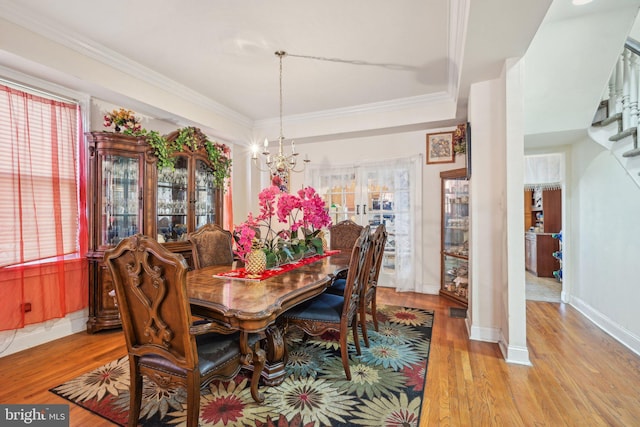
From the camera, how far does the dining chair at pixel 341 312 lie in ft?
6.53

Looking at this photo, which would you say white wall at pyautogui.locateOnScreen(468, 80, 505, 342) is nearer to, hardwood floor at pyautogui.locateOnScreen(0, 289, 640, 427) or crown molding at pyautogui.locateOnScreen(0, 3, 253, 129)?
hardwood floor at pyautogui.locateOnScreen(0, 289, 640, 427)

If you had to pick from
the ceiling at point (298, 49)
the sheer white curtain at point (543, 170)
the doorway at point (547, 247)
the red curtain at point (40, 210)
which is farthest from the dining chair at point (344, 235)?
the doorway at point (547, 247)

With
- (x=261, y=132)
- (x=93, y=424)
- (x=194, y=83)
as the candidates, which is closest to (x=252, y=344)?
(x=93, y=424)

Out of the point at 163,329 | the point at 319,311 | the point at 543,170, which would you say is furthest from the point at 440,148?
the point at 163,329

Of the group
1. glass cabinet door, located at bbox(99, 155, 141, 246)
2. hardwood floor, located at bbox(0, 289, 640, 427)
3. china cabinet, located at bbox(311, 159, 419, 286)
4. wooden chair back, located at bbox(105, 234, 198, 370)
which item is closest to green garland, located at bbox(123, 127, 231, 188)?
glass cabinet door, located at bbox(99, 155, 141, 246)

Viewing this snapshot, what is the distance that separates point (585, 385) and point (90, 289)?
420 cm

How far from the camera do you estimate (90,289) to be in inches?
115

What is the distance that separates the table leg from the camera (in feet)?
6.35

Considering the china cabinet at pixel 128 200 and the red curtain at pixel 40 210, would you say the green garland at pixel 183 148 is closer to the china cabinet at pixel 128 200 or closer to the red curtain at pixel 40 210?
the china cabinet at pixel 128 200

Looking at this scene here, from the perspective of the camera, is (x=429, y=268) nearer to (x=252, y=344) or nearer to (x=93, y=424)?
(x=252, y=344)

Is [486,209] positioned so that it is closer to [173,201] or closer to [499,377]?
[499,377]

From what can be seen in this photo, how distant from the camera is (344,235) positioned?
3746mm

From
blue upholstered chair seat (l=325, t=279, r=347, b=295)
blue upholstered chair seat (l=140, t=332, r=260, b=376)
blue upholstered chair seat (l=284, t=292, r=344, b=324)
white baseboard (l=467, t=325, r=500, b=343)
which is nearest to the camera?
blue upholstered chair seat (l=140, t=332, r=260, b=376)

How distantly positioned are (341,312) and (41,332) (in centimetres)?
280
